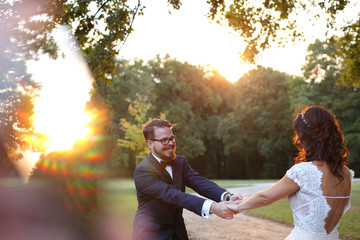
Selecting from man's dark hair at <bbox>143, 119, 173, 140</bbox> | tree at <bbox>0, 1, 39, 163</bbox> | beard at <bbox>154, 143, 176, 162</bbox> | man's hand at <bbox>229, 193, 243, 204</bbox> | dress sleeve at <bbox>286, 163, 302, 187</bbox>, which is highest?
tree at <bbox>0, 1, 39, 163</bbox>

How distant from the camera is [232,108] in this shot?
58781 millimetres

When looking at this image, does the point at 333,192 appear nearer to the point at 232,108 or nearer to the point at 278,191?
the point at 278,191

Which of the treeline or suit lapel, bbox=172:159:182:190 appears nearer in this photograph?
suit lapel, bbox=172:159:182:190

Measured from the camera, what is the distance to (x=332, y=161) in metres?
3.25

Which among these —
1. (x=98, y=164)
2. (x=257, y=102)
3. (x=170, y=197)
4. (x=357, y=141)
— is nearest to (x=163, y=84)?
(x=257, y=102)

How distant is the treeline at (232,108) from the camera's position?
45.9 metres

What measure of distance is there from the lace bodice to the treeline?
129ft

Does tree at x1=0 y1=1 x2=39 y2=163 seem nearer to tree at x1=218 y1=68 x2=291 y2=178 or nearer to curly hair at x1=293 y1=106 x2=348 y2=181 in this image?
curly hair at x1=293 y1=106 x2=348 y2=181

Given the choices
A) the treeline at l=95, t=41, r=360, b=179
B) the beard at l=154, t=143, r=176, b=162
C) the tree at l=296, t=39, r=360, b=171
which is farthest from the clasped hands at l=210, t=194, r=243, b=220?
the tree at l=296, t=39, r=360, b=171

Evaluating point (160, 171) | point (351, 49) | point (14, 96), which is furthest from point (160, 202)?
point (14, 96)

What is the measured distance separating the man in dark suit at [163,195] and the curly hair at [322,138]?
1.32 metres

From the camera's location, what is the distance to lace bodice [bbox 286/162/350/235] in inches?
127

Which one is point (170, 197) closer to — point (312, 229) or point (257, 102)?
point (312, 229)

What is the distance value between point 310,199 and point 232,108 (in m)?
55.9
